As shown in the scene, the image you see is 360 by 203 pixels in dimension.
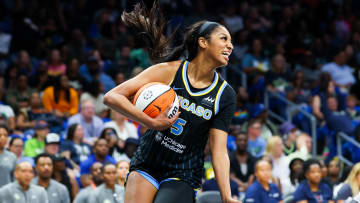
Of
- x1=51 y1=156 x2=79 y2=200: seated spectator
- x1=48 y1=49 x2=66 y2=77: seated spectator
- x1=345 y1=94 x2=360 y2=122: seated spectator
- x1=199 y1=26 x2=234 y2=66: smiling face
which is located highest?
x1=199 y1=26 x2=234 y2=66: smiling face

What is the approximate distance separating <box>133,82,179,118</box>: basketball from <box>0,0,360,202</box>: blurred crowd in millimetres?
2676

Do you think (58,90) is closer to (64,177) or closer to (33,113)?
(33,113)

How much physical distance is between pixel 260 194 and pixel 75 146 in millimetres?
2874

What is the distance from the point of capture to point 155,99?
4363 millimetres

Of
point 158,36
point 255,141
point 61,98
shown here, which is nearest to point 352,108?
point 255,141

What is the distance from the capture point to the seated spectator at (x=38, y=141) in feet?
31.1

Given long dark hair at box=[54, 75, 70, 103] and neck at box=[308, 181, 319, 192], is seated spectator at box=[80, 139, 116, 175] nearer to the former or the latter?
long dark hair at box=[54, 75, 70, 103]

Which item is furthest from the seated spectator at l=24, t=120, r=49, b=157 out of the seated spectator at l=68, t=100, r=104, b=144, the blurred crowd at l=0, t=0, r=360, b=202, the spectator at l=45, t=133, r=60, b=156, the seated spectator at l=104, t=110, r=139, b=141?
the seated spectator at l=104, t=110, r=139, b=141

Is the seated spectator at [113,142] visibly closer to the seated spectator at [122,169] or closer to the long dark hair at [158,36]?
the seated spectator at [122,169]

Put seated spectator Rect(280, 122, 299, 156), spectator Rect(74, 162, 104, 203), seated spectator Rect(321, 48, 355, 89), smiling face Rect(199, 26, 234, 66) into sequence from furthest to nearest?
seated spectator Rect(321, 48, 355, 89), seated spectator Rect(280, 122, 299, 156), spectator Rect(74, 162, 104, 203), smiling face Rect(199, 26, 234, 66)

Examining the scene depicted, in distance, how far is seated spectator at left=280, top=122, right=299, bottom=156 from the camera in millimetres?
10969

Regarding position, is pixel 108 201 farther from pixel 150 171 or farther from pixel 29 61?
pixel 29 61

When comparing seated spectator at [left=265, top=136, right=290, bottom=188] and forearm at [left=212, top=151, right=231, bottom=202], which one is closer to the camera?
forearm at [left=212, top=151, right=231, bottom=202]

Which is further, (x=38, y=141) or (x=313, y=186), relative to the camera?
(x=38, y=141)
